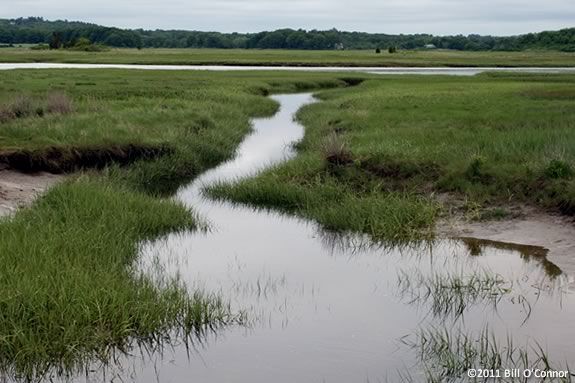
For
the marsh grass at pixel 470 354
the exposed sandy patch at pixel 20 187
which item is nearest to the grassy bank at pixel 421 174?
the exposed sandy patch at pixel 20 187

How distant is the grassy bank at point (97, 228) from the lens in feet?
26.7

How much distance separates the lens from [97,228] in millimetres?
12250

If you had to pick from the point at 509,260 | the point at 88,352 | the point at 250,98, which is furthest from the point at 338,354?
the point at 250,98

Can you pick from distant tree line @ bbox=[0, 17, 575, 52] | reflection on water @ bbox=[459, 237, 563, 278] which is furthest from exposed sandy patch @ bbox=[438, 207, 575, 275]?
distant tree line @ bbox=[0, 17, 575, 52]

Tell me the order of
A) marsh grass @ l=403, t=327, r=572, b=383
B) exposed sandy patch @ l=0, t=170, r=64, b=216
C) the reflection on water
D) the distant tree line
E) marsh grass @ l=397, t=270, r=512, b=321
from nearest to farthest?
marsh grass @ l=403, t=327, r=572, b=383, marsh grass @ l=397, t=270, r=512, b=321, the reflection on water, exposed sandy patch @ l=0, t=170, r=64, b=216, the distant tree line

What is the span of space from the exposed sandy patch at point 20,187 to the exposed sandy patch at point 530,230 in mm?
8635

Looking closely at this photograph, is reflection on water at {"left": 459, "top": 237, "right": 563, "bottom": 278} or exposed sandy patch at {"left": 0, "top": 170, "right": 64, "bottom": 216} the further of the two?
exposed sandy patch at {"left": 0, "top": 170, "right": 64, "bottom": 216}

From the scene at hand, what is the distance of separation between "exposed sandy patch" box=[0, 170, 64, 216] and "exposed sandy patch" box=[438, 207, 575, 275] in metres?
8.63

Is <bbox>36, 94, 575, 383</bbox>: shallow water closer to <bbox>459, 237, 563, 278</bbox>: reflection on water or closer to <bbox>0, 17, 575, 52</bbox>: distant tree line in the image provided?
<bbox>459, 237, 563, 278</bbox>: reflection on water

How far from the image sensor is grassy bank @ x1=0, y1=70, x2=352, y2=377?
814cm

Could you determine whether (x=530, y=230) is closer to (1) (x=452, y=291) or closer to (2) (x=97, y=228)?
(1) (x=452, y=291)

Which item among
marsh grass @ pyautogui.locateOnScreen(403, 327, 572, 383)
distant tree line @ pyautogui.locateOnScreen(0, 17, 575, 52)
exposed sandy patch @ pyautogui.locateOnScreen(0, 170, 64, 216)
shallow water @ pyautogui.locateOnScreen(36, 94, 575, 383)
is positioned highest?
distant tree line @ pyautogui.locateOnScreen(0, 17, 575, 52)

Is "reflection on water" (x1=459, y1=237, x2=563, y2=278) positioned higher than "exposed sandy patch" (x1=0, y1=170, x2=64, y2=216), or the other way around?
"exposed sandy patch" (x1=0, y1=170, x2=64, y2=216)

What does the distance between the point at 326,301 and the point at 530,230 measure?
5.47 meters
